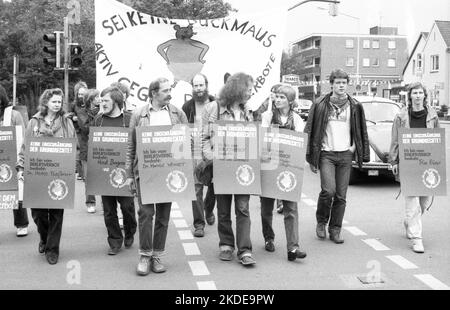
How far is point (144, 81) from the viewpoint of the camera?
8.23 metres

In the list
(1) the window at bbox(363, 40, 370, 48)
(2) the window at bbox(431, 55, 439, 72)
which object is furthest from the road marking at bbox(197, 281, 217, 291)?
(1) the window at bbox(363, 40, 370, 48)

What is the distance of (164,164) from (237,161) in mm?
725

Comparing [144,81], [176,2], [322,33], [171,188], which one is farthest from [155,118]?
[322,33]

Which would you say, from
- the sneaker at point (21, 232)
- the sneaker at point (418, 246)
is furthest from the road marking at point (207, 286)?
the sneaker at point (21, 232)

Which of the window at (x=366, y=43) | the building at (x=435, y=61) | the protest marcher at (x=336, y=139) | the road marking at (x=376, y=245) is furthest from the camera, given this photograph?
the window at (x=366, y=43)

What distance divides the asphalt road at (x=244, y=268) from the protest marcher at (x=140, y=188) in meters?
0.17

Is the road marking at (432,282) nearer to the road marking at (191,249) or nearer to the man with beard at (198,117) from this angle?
the road marking at (191,249)

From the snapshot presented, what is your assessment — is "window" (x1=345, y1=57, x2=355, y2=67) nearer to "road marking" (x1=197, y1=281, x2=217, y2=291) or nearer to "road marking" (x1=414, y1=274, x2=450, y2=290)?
"road marking" (x1=414, y1=274, x2=450, y2=290)

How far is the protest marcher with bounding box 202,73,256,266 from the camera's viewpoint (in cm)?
611

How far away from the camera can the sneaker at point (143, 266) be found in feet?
19.1

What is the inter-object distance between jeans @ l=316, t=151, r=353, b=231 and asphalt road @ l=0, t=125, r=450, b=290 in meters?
0.36

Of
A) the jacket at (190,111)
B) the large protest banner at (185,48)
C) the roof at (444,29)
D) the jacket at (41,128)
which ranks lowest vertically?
the jacket at (41,128)

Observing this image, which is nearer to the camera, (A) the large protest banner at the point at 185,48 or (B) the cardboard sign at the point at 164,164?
(B) the cardboard sign at the point at 164,164

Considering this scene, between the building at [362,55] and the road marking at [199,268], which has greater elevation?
the building at [362,55]
